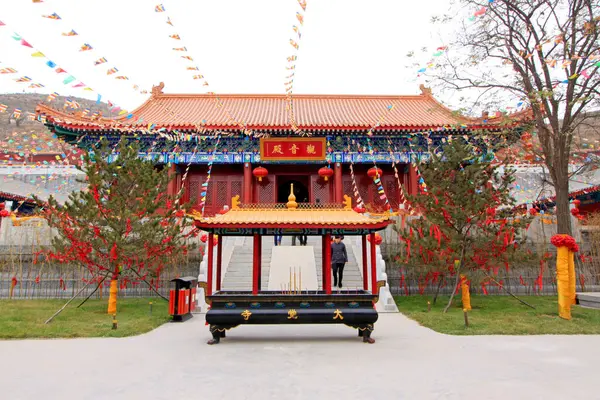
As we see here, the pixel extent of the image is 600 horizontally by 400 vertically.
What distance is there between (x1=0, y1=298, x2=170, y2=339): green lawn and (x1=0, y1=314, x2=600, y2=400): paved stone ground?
531 millimetres

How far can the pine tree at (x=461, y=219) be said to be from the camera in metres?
10.0

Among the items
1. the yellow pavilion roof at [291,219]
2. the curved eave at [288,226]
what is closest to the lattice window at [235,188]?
the yellow pavilion roof at [291,219]

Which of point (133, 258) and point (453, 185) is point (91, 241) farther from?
point (453, 185)

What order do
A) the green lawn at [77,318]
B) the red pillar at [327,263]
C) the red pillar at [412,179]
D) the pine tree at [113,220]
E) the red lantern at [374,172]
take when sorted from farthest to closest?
the red pillar at [412,179], the red lantern at [374,172], the pine tree at [113,220], the red pillar at [327,263], the green lawn at [77,318]

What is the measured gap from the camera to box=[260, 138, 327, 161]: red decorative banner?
17.7m

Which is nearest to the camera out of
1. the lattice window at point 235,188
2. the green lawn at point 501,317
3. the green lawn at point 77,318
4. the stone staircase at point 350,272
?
the green lawn at point 77,318

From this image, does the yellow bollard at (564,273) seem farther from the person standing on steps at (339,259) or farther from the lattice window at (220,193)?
the lattice window at (220,193)

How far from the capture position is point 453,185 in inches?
403

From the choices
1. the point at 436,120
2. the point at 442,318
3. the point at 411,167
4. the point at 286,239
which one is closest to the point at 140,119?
the point at 286,239

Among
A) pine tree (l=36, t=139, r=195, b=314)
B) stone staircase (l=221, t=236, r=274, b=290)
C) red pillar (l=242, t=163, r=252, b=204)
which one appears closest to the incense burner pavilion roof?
pine tree (l=36, t=139, r=195, b=314)

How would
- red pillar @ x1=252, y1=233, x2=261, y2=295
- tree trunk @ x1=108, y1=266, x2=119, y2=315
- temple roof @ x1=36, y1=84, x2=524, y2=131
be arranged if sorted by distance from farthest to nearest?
temple roof @ x1=36, y1=84, x2=524, y2=131 < tree trunk @ x1=108, y1=266, x2=119, y2=315 < red pillar @ x1=252, y1=233, x2=261, y2=295

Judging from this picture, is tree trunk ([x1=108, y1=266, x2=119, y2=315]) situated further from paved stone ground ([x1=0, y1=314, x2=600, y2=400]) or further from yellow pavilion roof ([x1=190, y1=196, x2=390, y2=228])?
yellow pavilion roof ([x1=190, y1=196, x2=390, y2=228])

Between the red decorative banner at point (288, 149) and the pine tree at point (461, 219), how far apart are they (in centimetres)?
768

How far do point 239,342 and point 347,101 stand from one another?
1824 centimetres
